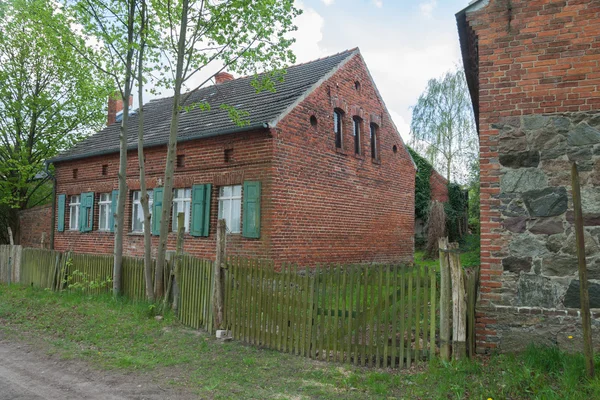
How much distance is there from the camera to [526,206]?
18.8ft

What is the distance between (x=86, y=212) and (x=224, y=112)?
6727 millimetres

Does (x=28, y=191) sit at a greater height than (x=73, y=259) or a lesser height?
greater

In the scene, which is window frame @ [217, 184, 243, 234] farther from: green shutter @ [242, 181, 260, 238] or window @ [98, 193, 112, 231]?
window @ [98, 193, 112, 231]

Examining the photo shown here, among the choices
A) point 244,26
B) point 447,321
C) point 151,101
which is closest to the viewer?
point 447,321

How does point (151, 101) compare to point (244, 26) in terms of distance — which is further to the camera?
point (151, 101)

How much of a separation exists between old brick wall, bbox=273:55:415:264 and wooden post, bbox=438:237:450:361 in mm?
6247

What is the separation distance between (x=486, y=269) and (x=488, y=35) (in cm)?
308

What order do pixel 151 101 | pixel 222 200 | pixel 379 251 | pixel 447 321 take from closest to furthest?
pixel 447 321, pixel 222 200, pixel 379 251, pixel 151 101

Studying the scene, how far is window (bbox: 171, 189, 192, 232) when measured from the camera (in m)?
13.4

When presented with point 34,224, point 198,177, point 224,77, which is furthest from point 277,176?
point 34,224

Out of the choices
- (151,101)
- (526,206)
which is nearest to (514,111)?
(526,206)

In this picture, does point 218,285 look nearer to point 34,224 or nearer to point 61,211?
point 61,211

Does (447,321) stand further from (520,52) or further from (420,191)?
(420,191)

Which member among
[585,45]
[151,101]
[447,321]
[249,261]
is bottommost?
[447,321]
